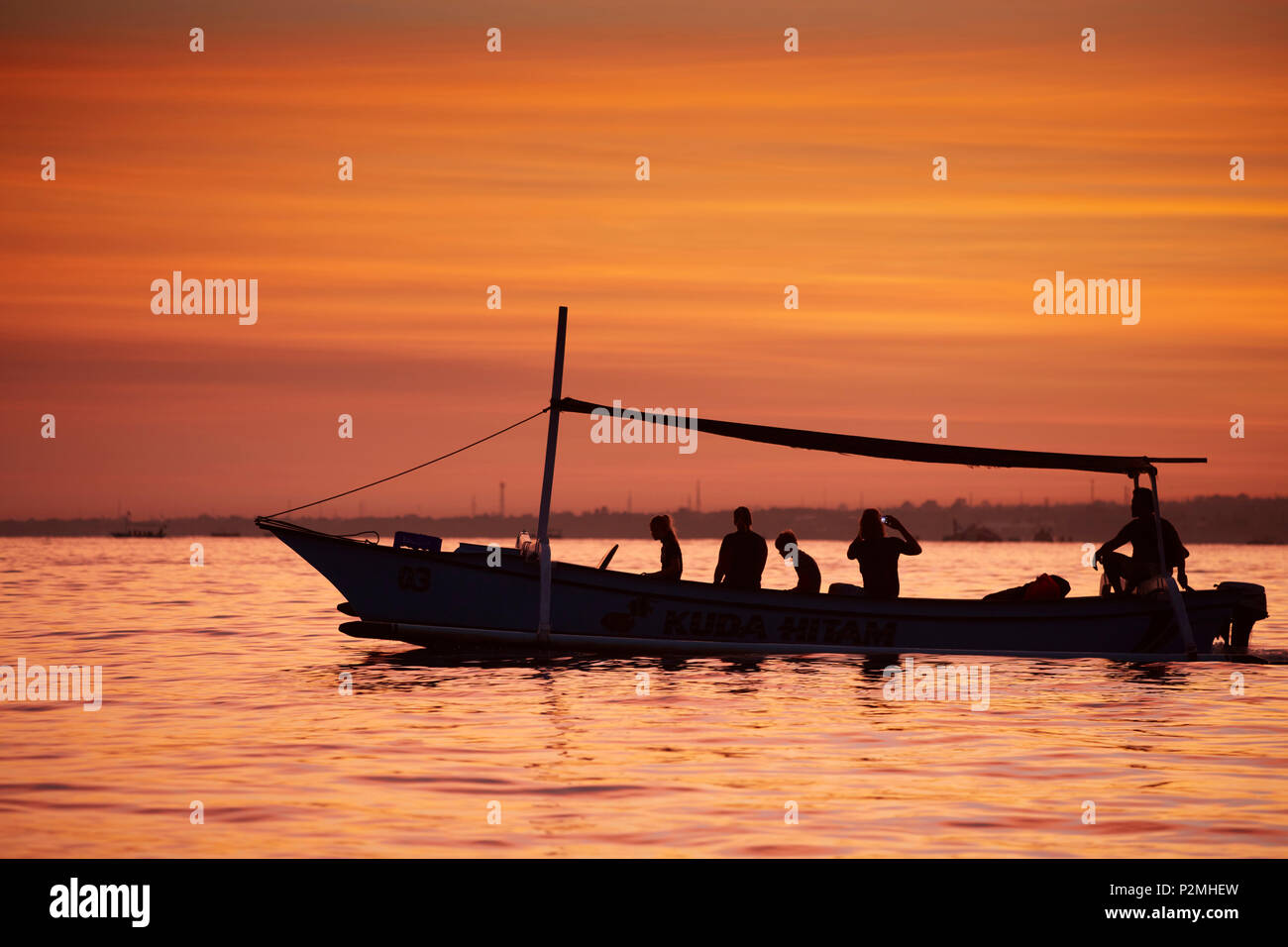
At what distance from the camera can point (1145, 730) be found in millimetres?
14688

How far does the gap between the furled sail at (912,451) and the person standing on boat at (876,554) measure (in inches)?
45.6

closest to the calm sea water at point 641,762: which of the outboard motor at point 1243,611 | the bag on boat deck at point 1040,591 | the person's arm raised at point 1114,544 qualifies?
the outboard motor at point 1243,611

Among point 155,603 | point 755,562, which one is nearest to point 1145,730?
point 755,562

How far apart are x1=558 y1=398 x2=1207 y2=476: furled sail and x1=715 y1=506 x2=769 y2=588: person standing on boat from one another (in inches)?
Answer: 51.1

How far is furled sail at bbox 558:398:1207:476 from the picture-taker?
20672 millimetres

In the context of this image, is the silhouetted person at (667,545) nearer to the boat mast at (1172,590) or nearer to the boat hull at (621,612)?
the boat hull at (621,612)

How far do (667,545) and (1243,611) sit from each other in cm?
947

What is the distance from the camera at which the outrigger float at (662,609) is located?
67.1 feet

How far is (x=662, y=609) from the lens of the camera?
2062 cm

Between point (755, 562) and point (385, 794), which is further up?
point (755, 562)

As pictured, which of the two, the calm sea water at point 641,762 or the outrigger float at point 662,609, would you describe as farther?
the outrigger float at point 662,609
